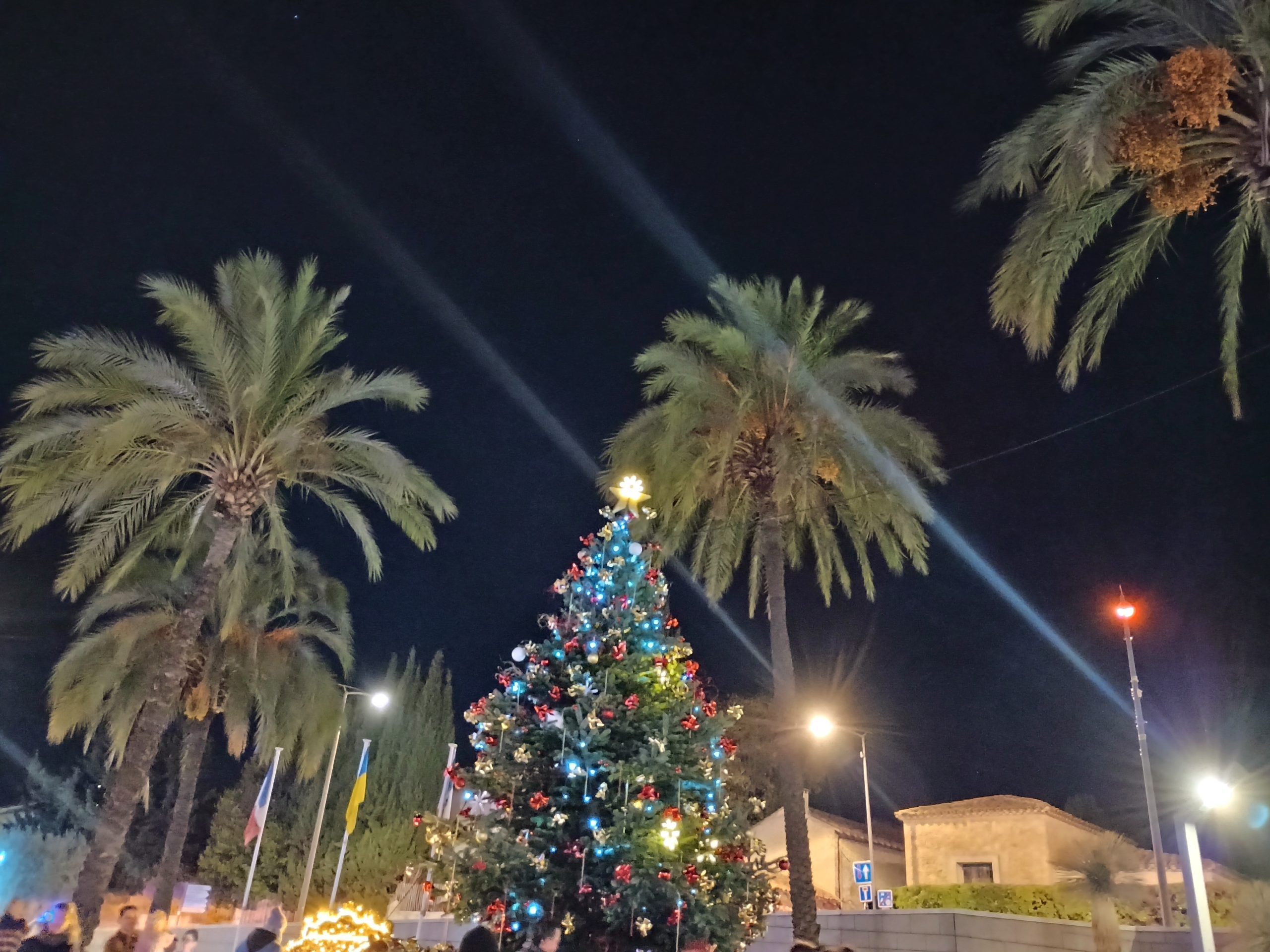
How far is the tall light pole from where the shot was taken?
1691 cm

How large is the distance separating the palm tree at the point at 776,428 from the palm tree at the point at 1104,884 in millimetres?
4342

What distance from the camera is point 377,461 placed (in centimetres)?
1603

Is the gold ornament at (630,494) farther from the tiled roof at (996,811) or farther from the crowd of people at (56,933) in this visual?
the tiled roof at (996,811)

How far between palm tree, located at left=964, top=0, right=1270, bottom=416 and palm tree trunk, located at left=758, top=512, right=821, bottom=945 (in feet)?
22.2

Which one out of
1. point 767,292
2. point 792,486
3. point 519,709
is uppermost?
point 767,292

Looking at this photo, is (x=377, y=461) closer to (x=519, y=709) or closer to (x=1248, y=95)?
(x=519, y=709)

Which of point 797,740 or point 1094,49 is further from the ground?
point 1094,49

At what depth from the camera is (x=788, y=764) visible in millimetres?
16344

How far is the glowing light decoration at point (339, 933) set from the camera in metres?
9.77

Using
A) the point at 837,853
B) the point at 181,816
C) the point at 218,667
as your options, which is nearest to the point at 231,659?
the point at 218,667

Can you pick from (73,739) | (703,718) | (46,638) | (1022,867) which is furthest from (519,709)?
(73,739)

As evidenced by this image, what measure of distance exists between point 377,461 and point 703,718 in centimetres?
680

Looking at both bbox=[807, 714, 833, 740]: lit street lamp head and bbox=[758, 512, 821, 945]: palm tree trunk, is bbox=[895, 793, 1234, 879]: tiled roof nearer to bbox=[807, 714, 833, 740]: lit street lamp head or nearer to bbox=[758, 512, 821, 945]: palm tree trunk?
bbox=[807, 714, 833, 740]: lit street lamp head

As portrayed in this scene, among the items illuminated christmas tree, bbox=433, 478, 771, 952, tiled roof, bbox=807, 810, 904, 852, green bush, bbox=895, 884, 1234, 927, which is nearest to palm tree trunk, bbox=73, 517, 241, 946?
illuminated christmas tree, bbox=433, 478, 771, 952
